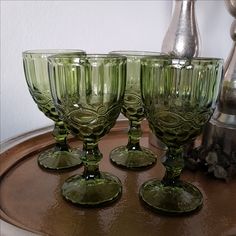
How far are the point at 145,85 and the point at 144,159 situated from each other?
0.15 metres

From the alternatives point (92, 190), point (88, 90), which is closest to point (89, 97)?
point (88, 90)

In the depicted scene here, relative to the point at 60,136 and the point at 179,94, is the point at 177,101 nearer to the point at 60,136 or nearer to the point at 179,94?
the point at 179,94

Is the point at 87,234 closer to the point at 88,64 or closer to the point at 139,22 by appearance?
the point at 88,64

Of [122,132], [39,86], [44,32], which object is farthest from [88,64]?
[44,32]

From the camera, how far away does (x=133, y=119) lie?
475mm

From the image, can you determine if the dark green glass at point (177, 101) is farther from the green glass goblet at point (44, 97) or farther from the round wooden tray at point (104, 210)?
the green glass goblet at point (44, 97)

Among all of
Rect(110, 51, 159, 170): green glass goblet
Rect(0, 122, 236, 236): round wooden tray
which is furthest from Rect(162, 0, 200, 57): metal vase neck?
Rect(0, 122, 236, 236): round wooden tray

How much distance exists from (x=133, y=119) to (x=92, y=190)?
13 centimetres

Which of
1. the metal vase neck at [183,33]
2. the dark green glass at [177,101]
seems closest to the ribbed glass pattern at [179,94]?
the dark green glass at [177,101]

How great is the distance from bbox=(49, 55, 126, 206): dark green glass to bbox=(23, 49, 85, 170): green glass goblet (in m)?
0.08

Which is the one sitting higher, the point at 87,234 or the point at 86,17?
the point at 86,17

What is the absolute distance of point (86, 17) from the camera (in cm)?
69

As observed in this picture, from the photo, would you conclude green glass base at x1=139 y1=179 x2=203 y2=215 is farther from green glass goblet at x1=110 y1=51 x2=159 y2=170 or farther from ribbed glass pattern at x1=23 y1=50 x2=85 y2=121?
ribbed glass pattern at x1=23 y1=50 x2=85 y2=121

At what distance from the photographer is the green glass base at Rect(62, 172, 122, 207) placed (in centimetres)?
37
